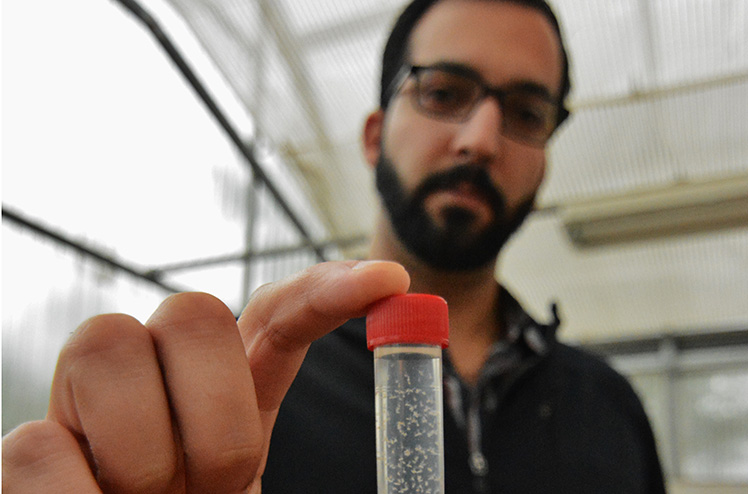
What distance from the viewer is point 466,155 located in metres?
1.16

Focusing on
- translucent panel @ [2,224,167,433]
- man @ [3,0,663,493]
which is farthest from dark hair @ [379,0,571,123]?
translucent panel @ [2,224,167,433]

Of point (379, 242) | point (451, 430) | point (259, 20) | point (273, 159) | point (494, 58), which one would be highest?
point (259, 20)

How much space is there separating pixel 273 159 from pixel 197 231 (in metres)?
0.66

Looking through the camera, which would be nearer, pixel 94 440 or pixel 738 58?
pixel 94 440

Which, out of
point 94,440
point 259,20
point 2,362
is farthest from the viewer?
point 259,20

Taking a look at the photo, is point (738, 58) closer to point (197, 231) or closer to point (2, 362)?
point (197, 231)

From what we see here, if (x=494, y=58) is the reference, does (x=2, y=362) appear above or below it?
below

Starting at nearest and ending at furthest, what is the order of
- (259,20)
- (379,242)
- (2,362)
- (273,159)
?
(379,242) → (2,362) → (259,20) → (273,159)

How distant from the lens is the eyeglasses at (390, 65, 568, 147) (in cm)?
123

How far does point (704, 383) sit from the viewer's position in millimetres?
4957

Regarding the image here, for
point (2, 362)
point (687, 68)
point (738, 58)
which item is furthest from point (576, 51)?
point (2, 362)

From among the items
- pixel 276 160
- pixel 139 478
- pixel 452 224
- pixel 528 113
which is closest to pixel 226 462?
pixel 139 478

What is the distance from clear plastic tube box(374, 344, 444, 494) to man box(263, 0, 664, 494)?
0.49 metres

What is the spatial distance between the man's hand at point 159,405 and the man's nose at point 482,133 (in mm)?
656
